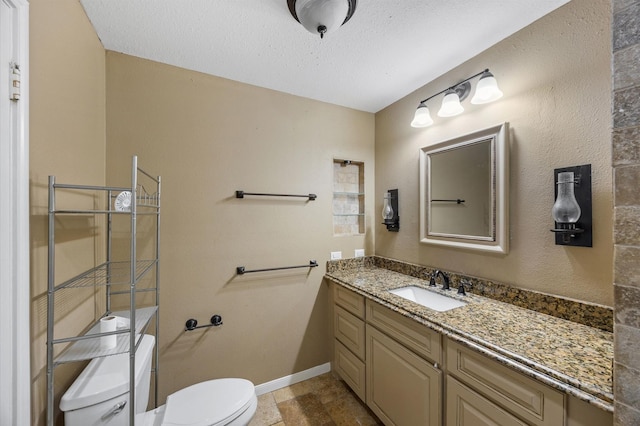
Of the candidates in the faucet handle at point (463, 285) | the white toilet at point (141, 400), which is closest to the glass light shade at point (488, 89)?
the faucet handle at point (463, 285)

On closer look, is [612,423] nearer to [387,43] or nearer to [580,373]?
[580,373]

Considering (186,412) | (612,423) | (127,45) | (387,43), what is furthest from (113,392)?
(387,43)

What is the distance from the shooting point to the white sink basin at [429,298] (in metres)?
1.52

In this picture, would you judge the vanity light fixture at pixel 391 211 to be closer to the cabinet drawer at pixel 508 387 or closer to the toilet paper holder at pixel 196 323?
the cabinet drawer at pixel 508 387

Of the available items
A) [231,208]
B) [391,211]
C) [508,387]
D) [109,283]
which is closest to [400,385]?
[508,387]

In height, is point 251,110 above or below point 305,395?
above

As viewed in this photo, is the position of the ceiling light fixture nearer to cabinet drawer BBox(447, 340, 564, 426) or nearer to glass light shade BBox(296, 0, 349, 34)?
glass light shade BBox(296, 0, 349, 34)

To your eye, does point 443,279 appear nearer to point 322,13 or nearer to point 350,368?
A: point 350,368

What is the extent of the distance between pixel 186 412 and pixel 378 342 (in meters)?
1.08

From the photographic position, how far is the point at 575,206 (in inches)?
43.3

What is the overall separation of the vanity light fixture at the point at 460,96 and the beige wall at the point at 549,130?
7 cm

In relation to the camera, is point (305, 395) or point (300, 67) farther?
point (305, 395)

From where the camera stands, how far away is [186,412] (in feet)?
3.80
